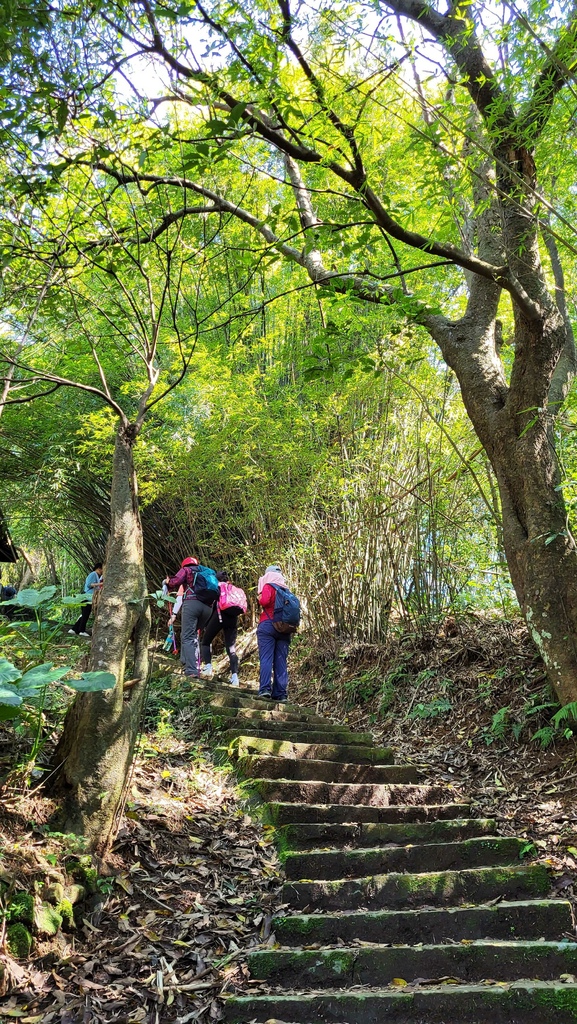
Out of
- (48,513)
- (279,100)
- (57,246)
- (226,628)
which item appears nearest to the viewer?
(279,100)

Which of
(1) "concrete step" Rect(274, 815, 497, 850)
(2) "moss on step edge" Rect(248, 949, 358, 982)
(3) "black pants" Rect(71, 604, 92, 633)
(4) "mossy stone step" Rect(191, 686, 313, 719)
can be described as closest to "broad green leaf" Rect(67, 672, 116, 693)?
(2) "moss on step edge" Rect(248, 949, 358, 982)

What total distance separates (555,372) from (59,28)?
342 centimetres

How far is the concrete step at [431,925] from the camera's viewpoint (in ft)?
8.52

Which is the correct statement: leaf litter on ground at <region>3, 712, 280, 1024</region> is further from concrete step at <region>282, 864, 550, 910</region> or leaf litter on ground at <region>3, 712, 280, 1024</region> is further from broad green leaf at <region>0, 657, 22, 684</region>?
broad green leaf at <region>0, 657, 22, 684</region>

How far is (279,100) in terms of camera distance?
2898 millimetres

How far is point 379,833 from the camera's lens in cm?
337

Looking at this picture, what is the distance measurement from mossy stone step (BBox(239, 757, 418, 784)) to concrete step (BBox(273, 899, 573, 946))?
1203mm

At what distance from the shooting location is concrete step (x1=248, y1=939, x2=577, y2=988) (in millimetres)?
2355

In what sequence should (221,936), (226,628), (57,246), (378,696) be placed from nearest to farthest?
(221,936), (57,246), (378,696), (226,628)

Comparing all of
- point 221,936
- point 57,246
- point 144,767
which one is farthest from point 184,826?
point 57,246

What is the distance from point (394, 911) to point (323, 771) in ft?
4.55

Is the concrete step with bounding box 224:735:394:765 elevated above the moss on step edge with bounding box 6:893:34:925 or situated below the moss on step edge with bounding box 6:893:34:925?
above

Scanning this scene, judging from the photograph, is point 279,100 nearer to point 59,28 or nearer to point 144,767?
point 59,28

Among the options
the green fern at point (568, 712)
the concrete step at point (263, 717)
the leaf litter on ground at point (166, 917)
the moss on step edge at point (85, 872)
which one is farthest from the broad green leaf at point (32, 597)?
the green fern at point (568, 712)
